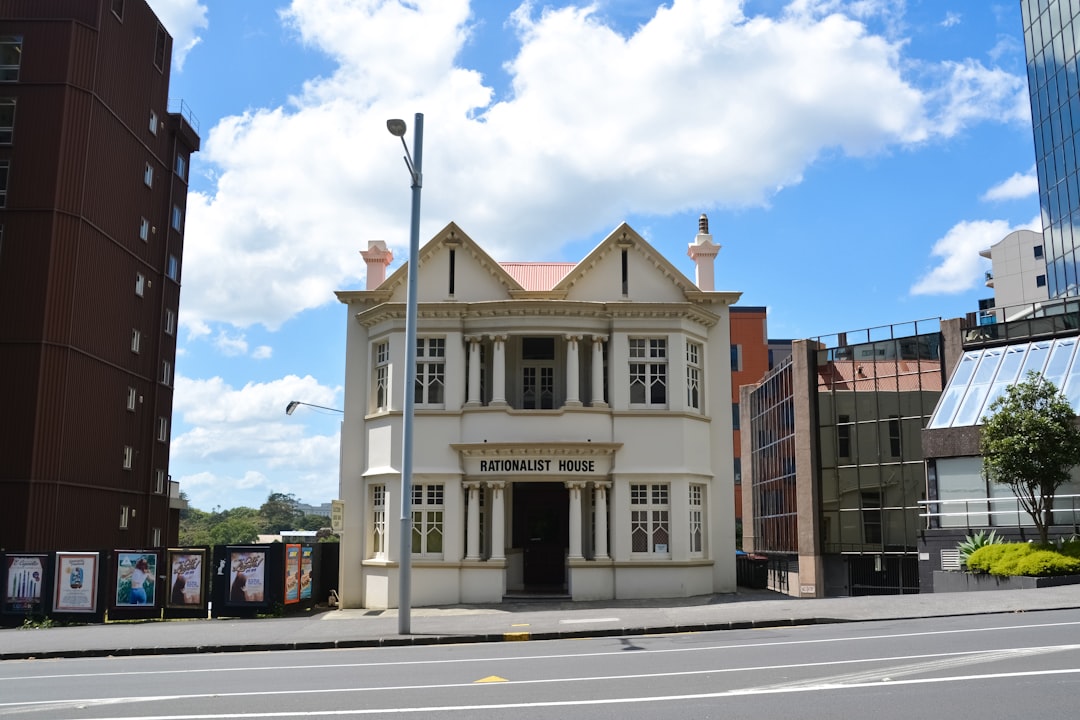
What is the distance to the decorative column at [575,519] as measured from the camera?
25906 millimetres

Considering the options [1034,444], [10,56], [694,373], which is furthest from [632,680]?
[10,56]

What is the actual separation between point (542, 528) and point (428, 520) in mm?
3849

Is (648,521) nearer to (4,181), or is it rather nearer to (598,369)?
(598,369)

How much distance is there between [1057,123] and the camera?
52.6 metres

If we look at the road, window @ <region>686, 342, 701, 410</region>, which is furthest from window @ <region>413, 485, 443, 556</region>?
the road

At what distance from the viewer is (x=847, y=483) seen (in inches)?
Result: 1567

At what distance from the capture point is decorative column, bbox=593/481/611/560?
85.1 ft

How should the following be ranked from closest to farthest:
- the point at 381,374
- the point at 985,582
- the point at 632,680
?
the point at 632,680
the point at 985,582
the point at 381,374

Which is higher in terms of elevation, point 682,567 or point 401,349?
point 401,349

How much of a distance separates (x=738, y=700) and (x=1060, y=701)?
2831 mm

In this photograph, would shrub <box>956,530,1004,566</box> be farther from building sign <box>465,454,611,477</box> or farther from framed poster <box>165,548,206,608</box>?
framed poster <box>165,548,206,608</box>

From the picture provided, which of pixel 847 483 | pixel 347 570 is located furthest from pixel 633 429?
pixel 847 483

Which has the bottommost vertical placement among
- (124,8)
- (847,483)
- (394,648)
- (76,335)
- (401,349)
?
(394,648)

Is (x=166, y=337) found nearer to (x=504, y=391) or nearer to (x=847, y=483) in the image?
(x=504, y=391)
